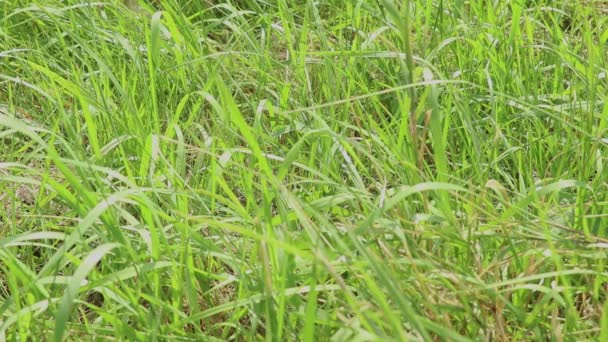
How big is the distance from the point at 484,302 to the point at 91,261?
488 millimetres

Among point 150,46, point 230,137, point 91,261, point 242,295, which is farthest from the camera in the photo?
point 150,46

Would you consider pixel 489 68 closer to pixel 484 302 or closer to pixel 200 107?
pixel 200 107

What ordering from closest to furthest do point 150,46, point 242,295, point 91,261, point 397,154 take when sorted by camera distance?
1. point 91,261
2. point 242,295
3. point 397,154
4. point 150,46

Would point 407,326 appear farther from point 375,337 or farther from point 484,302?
point 375,337

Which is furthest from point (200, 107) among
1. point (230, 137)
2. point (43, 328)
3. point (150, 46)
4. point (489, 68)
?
point (43, 328)

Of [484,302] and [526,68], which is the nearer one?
[484,302]

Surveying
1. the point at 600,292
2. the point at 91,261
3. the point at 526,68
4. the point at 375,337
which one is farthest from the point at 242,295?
the point at 526,68

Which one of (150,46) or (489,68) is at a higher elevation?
(150,46)

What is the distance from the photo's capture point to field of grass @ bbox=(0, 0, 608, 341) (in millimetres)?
1260

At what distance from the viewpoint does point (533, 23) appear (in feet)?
6.91

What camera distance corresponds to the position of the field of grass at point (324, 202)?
1.26 meters

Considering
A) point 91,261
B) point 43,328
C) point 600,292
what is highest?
point 91,261

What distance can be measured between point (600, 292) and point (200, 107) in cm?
91

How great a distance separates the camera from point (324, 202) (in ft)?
4.63
